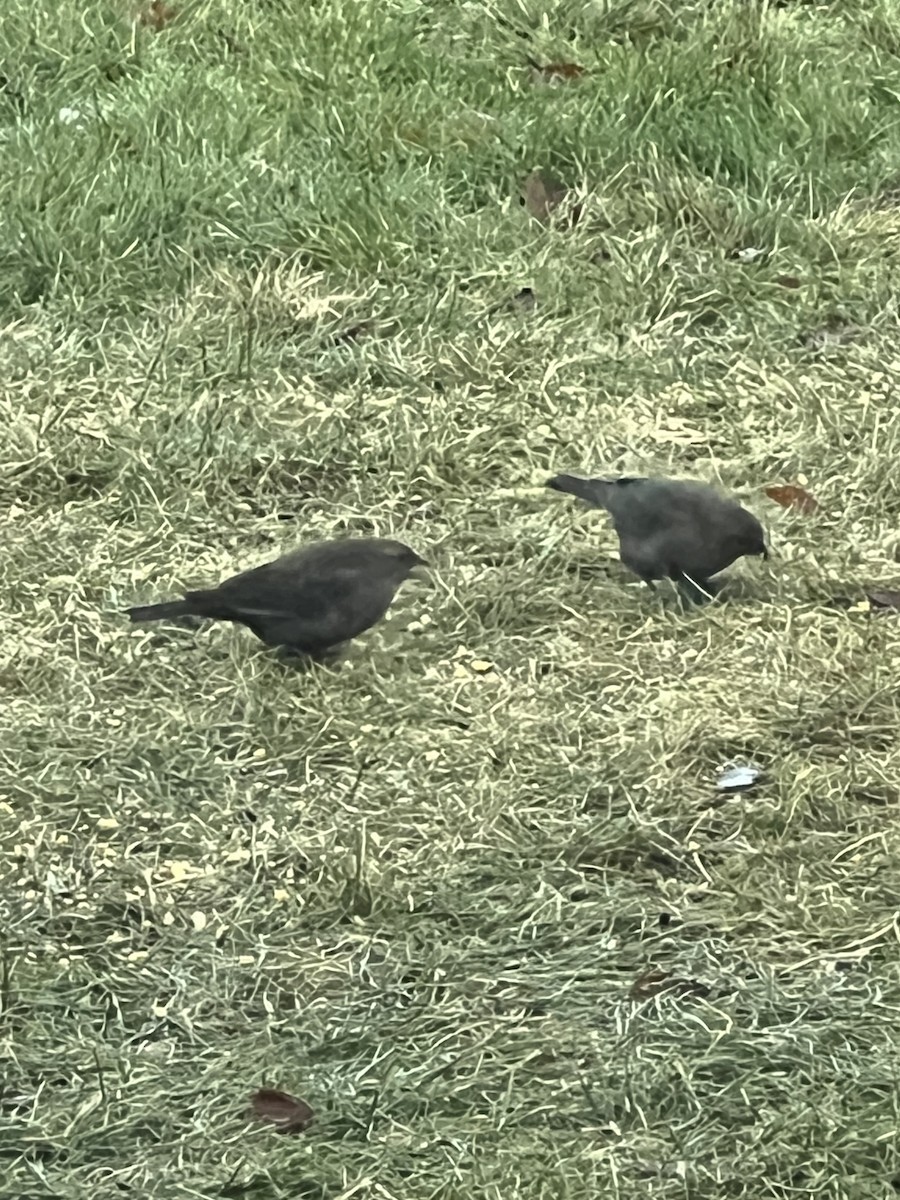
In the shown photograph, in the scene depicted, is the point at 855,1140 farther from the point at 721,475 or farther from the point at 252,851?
the point at 721,475

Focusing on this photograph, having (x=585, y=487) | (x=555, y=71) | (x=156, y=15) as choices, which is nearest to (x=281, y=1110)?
(x=585, y=487)

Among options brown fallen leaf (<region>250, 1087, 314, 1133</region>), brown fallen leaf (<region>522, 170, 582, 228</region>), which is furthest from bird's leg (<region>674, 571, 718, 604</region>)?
brown fallen leaf (<region>522, 170, 582, 228</region>)

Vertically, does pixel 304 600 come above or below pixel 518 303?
above

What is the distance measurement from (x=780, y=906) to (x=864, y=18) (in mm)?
3512

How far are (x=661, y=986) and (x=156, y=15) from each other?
385 cm

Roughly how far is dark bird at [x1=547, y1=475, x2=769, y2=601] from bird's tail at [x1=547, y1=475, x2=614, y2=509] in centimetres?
4

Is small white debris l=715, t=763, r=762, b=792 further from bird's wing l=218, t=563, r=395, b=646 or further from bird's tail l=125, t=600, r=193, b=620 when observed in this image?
bird's tail l=125, t=600, r=193, b=620

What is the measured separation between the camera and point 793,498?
3.45 m

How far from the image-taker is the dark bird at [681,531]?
308cm

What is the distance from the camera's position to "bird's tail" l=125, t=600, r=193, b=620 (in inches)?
Result: 116

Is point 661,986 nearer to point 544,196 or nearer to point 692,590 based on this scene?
point 692,590

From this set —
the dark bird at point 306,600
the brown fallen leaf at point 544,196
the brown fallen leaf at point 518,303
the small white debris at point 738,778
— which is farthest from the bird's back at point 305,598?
the brown fallen leaf at point 544,196

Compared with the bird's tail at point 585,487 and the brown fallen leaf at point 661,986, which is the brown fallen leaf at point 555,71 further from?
the brown fallen leaf at point 661,986

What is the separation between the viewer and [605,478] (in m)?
3.54
